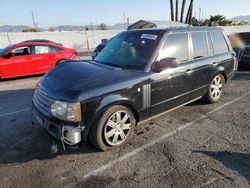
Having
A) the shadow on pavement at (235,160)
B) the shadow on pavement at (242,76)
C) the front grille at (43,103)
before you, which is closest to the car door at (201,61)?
the shadow on pavement at (235,160)

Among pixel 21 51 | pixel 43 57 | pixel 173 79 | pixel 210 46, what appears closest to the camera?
pixel 173 79

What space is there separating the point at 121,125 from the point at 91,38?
71.1ft

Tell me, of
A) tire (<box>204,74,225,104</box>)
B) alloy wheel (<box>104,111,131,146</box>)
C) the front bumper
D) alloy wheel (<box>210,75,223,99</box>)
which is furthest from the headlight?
alloy wheel (<box>210,75,223,99</box>)

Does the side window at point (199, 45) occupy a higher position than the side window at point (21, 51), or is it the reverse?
the side window at point (199, 45)

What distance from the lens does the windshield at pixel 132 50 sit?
153 inches

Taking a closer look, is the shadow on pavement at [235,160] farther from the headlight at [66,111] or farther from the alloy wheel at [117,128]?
the headlight at [66,111]

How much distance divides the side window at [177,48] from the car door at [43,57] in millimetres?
6325

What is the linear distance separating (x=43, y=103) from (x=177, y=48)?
2563mm

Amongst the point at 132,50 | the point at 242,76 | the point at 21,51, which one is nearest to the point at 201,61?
the point at 132,50

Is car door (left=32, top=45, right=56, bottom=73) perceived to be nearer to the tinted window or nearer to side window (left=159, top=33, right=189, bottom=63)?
side window (left=159, top=33, right=189, bottom=63)

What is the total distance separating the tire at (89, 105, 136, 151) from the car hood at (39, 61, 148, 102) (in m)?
0.36

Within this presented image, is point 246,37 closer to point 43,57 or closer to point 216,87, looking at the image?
point 216,87

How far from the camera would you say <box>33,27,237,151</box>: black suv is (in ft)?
10.1

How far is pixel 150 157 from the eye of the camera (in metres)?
3.32
